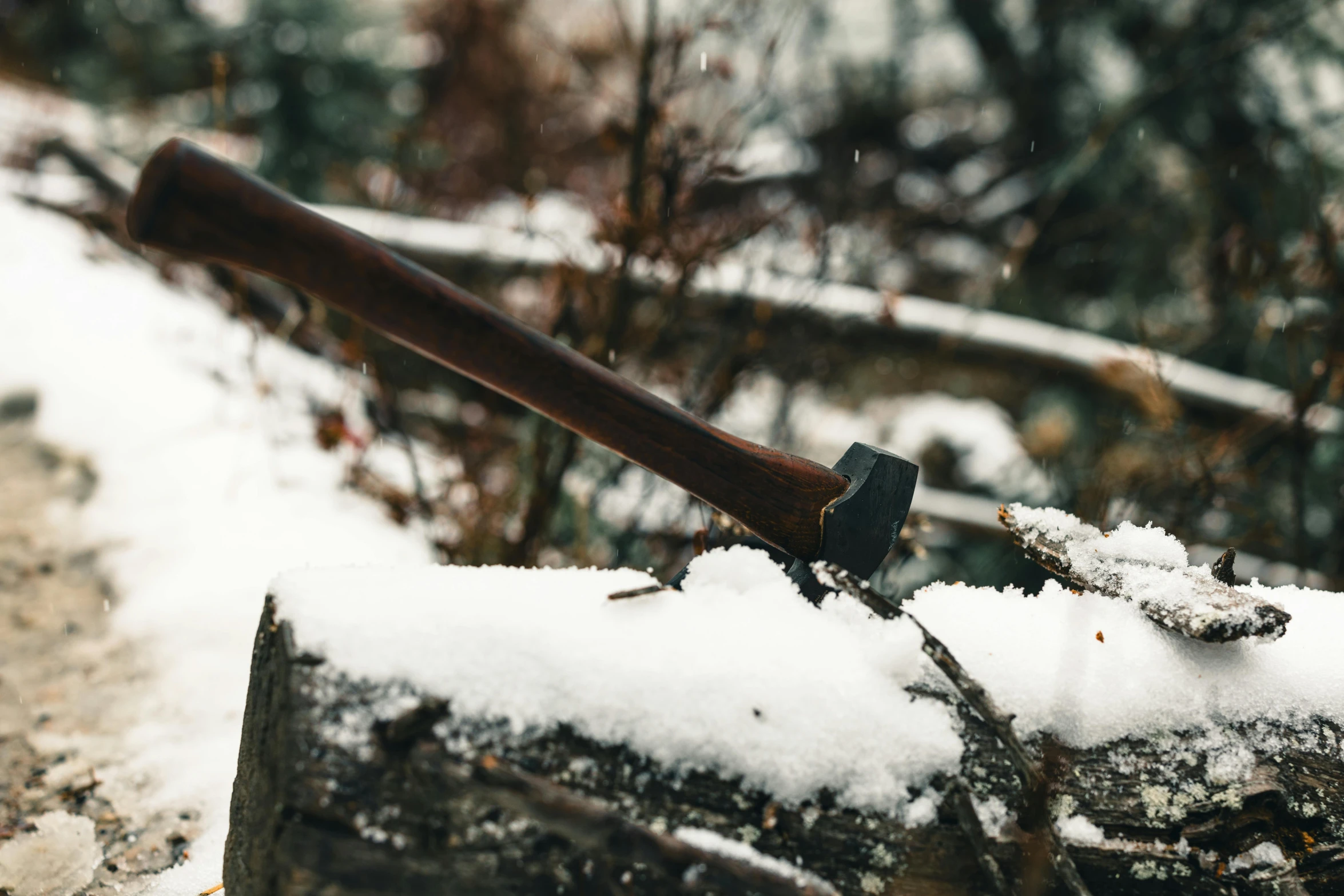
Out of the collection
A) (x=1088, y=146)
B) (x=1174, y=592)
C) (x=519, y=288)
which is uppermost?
(x=1088, y=146)

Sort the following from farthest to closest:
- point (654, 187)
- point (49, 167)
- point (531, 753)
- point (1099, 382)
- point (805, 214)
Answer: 1. point (49, 167)
2. point (805, 214)
3. point (1099, 382)
4. point (654, 187)
5. point (531, 753)

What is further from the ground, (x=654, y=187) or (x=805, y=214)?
(x=805, y=214)

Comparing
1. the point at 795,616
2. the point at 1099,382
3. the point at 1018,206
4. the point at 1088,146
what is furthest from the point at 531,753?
the point at 1018,206

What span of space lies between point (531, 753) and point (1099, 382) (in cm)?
400

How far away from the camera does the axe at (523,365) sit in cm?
95

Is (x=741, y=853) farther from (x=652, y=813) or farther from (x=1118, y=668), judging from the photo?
(x=1118, y=668)

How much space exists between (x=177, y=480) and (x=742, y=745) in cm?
299

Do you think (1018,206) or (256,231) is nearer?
(256,231)

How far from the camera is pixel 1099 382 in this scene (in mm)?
4074

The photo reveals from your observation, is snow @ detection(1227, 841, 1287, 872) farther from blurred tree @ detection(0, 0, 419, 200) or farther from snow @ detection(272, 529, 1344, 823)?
blurred tree @ detection(0, 0, 419, 200)

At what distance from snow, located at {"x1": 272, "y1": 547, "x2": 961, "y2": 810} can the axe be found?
0.18 meters

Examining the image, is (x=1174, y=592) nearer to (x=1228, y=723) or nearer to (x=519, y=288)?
(x=1228, y=723)

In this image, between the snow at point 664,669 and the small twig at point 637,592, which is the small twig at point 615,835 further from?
the small twig at point 637,592

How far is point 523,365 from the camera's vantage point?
3.59 feet
